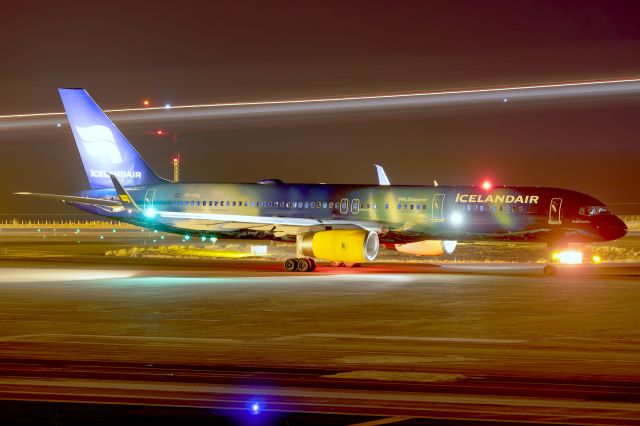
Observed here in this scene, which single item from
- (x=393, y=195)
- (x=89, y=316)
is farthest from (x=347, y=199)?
(x=89, y=316)

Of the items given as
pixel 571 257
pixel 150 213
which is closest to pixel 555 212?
pixel 571 257

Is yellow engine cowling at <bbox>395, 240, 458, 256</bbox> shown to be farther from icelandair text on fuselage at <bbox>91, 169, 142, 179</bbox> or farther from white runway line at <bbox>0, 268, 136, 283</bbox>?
icelandair text on fuselage at <bbox>91, 169, 142, 179</bbox>

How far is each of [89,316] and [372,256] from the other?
18.3 m

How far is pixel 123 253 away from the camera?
54.2 meters

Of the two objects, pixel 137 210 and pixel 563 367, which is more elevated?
pixel 137 210

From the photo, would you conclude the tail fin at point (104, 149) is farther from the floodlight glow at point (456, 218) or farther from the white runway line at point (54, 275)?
the floodlight glow at point (456, 218)

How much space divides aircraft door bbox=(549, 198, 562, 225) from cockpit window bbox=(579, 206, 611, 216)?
2.74 ft

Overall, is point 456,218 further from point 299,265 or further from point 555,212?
point 299,265

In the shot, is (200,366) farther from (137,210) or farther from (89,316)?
(137,210)

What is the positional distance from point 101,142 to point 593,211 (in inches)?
926

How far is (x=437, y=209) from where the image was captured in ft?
138

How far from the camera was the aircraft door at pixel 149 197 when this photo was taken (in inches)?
1885

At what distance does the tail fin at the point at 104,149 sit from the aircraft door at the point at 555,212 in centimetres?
1937

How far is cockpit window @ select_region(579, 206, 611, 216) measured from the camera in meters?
39.7
